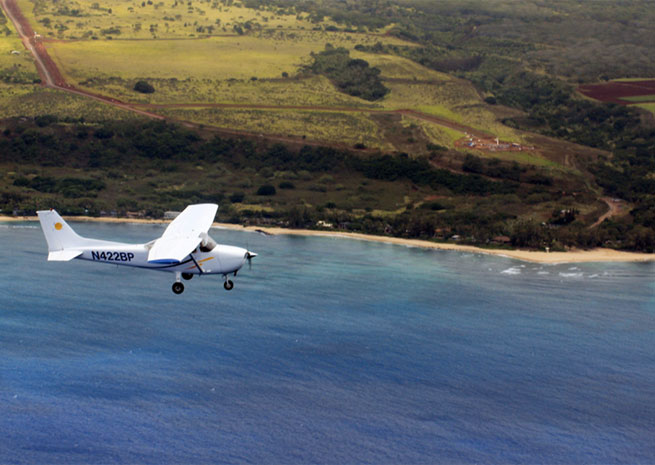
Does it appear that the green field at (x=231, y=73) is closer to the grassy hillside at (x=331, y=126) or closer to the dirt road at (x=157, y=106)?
the grassy hillside at (x=331, y=126)

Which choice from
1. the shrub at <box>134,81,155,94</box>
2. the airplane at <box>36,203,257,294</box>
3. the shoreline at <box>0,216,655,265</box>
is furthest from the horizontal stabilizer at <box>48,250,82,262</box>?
the shrub at <box>134,81,155,94</box>

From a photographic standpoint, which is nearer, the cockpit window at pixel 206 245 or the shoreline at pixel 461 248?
the cockpit window at pixel 206 245

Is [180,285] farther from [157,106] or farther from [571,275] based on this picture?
[157,106]

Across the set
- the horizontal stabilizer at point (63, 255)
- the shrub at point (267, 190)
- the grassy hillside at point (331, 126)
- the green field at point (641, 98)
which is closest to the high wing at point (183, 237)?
the horizontal stabilizer at point (63, 255)

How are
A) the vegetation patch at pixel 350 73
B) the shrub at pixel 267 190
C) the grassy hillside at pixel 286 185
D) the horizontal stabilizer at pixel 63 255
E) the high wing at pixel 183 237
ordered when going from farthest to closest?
the vegetation patch at pixel 350 73 → the shrub at pixel 267 190 → the grassy hillside at pixel 286 185 → the horizontal stabilizer at pixel 63 255 → the high wing at pixel 183 237

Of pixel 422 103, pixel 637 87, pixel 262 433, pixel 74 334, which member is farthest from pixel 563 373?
pixel 637 87
